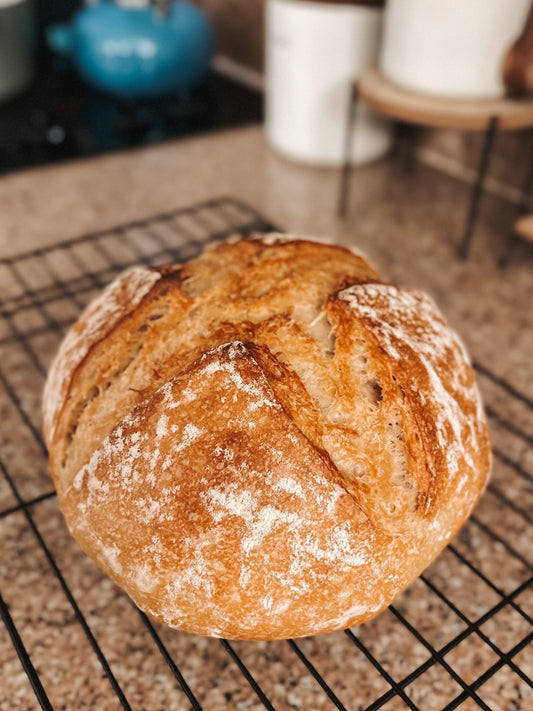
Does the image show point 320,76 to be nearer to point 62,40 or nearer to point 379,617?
point 62,40

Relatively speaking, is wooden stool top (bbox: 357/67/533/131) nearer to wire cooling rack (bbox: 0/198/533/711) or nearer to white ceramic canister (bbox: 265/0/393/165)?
white ceramic canister (bbox: 265/0/393/165)

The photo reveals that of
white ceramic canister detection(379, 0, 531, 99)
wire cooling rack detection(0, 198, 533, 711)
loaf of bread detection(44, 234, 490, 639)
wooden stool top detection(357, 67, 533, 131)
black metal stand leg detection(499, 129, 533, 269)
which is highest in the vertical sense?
white ceramic canister detection(379, 0, 531, 99)

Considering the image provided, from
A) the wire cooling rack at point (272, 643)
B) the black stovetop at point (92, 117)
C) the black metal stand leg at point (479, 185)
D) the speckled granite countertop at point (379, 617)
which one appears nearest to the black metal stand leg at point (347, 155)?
the speckled granite countertop at point (379, 617)

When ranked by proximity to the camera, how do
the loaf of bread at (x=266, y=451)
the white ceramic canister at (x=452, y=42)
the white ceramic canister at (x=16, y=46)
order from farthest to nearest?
the white ceramic canister at (x=16, y=46), the white ceramic canister at (x=452, y=42), the loaf of bread at (x=266, y=451)

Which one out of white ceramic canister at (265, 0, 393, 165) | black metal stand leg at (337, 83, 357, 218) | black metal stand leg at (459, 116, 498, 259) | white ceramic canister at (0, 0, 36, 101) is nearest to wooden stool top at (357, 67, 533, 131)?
black metal stand leg at (459, 116, 498, 259)

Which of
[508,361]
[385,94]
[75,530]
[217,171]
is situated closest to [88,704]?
Answer: [75,530]

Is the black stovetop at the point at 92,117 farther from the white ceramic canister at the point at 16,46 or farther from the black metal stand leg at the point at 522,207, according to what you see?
the black metal stand leg at the point at 522,207

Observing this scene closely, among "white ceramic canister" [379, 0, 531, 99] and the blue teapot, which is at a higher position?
"white ceramic canister" [379, 0, 531, 99]

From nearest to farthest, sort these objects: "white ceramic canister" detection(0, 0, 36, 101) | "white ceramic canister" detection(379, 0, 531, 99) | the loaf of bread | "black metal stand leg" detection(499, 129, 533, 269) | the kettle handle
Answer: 1. the loaf of bread
2. "white ceramic canister" detection(379, 0, 531, 99)
3. "black metal stand leg" detection(499, 129, 533, 269)
4. "white ceramic canister" detection(0, 0, 36, 101)
5. the kettle handle
